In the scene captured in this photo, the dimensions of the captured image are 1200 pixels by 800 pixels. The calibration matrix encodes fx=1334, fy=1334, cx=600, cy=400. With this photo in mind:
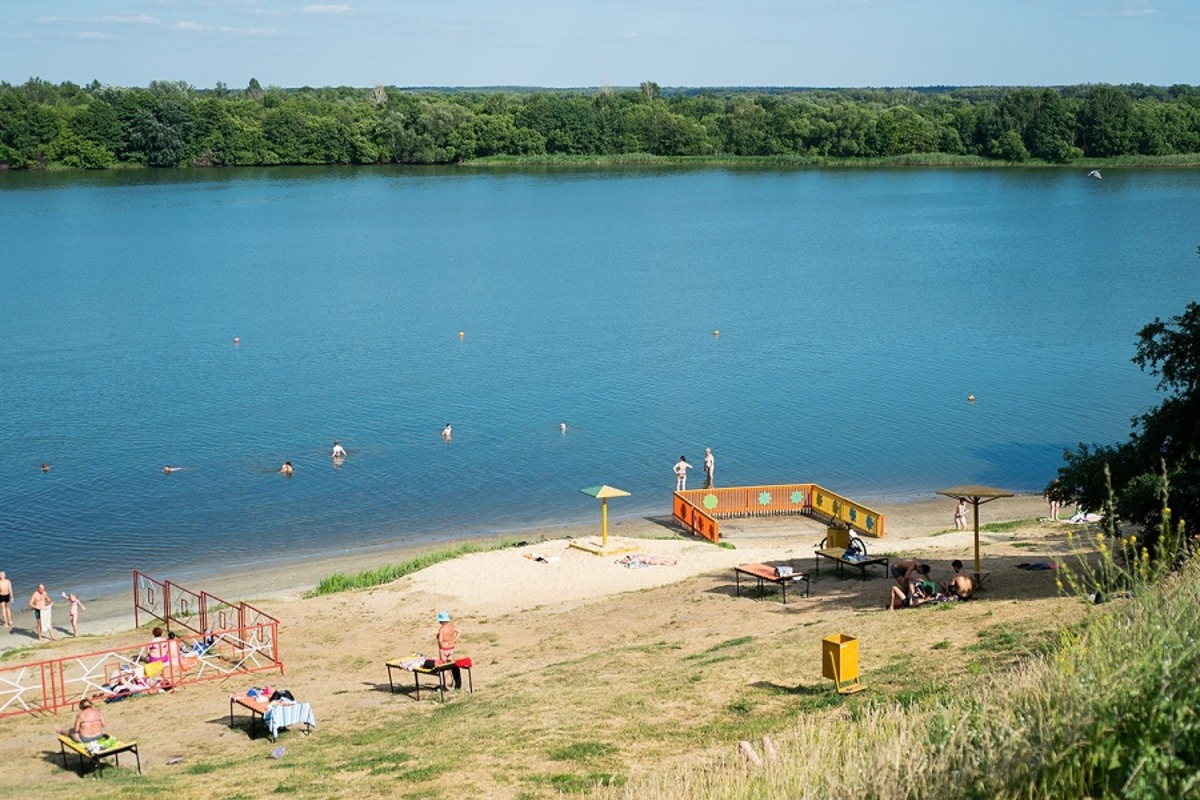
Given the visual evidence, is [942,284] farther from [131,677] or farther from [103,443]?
[131,677]

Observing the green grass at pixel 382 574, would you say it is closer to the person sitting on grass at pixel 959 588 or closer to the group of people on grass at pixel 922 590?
the group of people on grass at pixel 922 590

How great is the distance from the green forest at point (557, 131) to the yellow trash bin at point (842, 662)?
150391 mm

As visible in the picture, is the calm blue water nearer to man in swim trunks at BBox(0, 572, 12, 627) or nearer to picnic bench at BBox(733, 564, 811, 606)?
man in swim trunks at BBox(0, 572, 12, 627)

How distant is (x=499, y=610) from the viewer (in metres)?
25.6

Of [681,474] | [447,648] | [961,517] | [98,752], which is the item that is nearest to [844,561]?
[447,648]

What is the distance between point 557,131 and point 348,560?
14186cm

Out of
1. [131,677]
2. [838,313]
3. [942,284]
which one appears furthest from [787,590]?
[942,284]

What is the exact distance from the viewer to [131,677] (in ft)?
68.5

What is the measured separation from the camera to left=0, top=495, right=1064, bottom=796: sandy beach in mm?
19094

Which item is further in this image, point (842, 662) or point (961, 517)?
point (961, 517)

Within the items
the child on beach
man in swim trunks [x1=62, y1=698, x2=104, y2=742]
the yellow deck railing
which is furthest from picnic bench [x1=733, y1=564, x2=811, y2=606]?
the child on beach

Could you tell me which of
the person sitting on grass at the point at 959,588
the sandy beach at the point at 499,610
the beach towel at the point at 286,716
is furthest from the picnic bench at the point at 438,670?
the person sitting on grass at the point at 959,588

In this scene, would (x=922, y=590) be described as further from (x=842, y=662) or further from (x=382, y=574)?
(x=382, y=574)

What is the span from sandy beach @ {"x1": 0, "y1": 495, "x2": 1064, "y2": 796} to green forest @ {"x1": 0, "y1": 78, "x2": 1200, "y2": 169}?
133749mm
